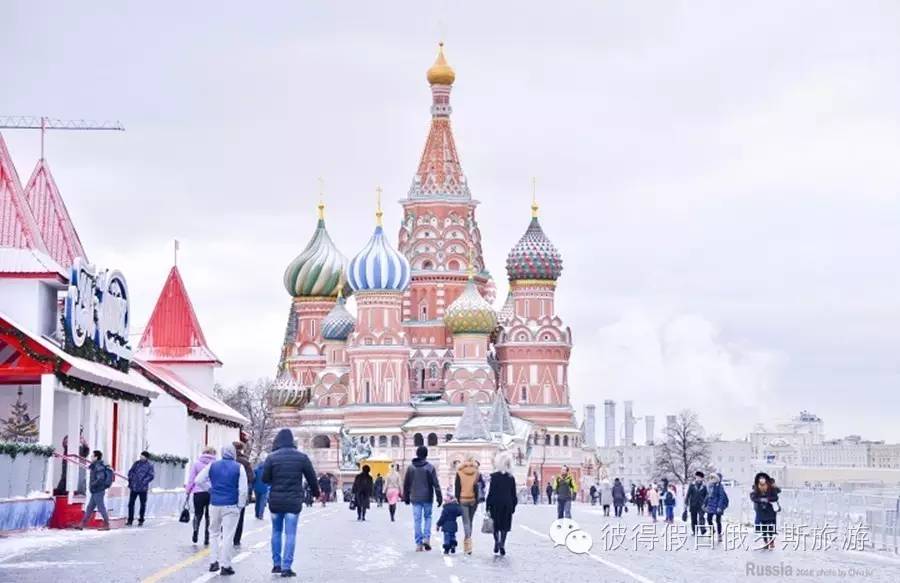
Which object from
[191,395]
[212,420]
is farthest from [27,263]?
[212,420]

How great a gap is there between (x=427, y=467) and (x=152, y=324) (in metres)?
38.0

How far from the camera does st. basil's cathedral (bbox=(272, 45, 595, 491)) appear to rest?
11781cm

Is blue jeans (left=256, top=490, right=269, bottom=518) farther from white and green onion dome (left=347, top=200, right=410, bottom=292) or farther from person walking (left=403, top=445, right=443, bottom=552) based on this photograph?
white and green onion dome (left=347, top=200, right=410, bottom=292)

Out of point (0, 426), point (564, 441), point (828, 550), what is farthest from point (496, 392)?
point (828, 550)

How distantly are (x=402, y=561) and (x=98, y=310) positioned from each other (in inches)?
717

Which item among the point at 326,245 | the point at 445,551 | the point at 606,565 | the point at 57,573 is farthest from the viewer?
the point at 326,245

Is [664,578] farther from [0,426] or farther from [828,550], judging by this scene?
[0,426]

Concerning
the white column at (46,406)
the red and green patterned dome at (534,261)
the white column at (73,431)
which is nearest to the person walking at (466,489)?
the white column at (46,406)

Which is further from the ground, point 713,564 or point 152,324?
point 152,324

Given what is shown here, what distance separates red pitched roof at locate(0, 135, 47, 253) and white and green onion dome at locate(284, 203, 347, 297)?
88967 mm

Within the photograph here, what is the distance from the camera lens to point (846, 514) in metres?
35.2

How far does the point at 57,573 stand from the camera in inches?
846

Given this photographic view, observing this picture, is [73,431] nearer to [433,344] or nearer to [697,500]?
[697,500]

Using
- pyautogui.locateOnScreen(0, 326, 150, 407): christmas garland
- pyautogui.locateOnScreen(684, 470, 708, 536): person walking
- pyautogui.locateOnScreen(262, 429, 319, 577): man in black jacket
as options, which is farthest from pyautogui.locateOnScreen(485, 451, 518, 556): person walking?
pyautogui.locateOnScreen(0, 326, 150, 407): christmas garland
